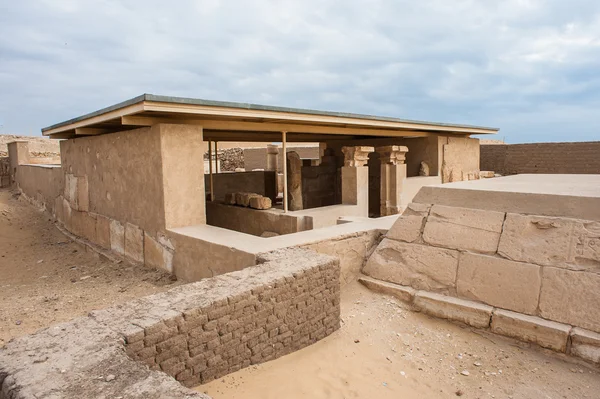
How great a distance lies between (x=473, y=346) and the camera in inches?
144

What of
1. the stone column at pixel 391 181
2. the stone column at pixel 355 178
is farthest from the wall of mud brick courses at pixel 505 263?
the stone column at pixel 391 181

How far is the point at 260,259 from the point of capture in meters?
4.00

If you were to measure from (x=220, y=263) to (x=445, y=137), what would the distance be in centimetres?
852

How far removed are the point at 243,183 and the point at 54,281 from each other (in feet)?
23.1

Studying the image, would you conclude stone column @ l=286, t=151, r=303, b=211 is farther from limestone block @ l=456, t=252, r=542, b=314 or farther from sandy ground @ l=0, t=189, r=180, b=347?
limestone block @ l=456, t=252, r=542, b=314

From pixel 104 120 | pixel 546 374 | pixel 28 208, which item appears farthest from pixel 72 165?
pixel 546 374

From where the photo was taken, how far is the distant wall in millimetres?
13891

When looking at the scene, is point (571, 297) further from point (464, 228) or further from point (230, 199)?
point (230, 199)

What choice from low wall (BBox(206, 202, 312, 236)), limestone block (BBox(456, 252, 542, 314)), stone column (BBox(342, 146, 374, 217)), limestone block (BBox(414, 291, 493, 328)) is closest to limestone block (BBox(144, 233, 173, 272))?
low wall (BBox(206, 202, 312, 236))

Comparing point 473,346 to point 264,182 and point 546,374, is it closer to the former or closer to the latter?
point 546,374

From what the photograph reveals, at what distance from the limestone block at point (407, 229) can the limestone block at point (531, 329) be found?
1.26 metres

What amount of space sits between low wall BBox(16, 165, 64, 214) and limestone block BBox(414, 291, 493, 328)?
9.19m

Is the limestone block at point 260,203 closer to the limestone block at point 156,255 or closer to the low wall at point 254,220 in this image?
the low wall at point 254,220

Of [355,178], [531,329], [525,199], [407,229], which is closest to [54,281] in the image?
[407,229]
